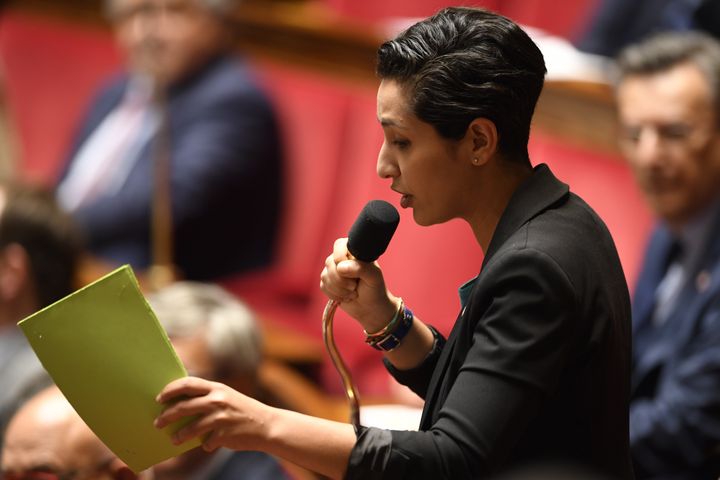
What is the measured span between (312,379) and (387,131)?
39.1 inches

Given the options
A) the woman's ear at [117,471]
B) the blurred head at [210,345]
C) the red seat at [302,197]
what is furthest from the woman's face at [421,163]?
the red seat at [302,197]

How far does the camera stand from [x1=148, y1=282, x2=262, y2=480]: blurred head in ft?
3.83

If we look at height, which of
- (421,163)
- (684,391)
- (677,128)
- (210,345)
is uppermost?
(421,163)

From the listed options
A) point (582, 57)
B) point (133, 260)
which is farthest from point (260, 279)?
point (582, 57)

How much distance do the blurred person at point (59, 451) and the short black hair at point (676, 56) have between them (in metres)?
0.77

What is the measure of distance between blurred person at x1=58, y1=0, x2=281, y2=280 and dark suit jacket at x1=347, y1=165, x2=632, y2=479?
1325 mm

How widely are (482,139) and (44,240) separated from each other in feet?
2.92

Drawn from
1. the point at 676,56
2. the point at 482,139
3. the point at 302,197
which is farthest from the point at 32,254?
the point at 482,139

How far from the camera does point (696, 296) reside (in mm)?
1287

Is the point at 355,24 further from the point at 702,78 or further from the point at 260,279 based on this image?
the point at 702,78

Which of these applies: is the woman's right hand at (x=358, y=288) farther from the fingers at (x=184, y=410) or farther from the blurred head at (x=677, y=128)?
the blurred head at (x=677, y=128)

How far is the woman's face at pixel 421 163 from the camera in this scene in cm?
69

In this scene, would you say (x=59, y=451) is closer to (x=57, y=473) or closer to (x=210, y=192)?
(x=57, y=473)

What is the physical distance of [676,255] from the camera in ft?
4.60
